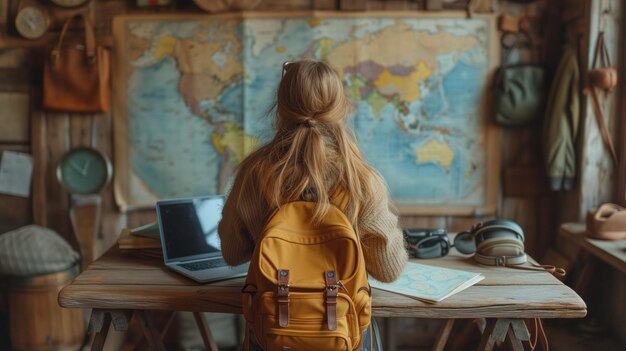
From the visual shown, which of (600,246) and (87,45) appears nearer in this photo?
(600,246)

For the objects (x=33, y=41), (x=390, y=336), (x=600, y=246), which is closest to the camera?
(x=600, y=246)

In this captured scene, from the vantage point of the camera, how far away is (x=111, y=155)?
301cm

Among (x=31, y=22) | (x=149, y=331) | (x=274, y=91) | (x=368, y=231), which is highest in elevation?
(x=31, y=22)

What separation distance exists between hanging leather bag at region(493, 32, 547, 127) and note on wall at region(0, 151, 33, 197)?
7.63ft

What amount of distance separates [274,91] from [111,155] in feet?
2.92

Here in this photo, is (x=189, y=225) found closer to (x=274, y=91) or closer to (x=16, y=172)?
(x=274, y=91)

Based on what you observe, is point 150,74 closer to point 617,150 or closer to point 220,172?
point 220,172

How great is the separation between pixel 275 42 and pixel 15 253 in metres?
1.53

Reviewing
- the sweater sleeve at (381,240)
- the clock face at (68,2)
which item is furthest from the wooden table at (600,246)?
the clock face at (68,2)

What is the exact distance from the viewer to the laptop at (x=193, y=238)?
1914 millimetres

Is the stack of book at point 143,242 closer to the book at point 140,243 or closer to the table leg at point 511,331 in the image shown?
the book at point 140,243

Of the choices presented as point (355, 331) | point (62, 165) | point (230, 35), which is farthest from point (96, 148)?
point (355, 331)

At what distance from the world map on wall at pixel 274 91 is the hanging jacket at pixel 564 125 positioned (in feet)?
1.11

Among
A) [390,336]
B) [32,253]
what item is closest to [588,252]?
[390,336]
